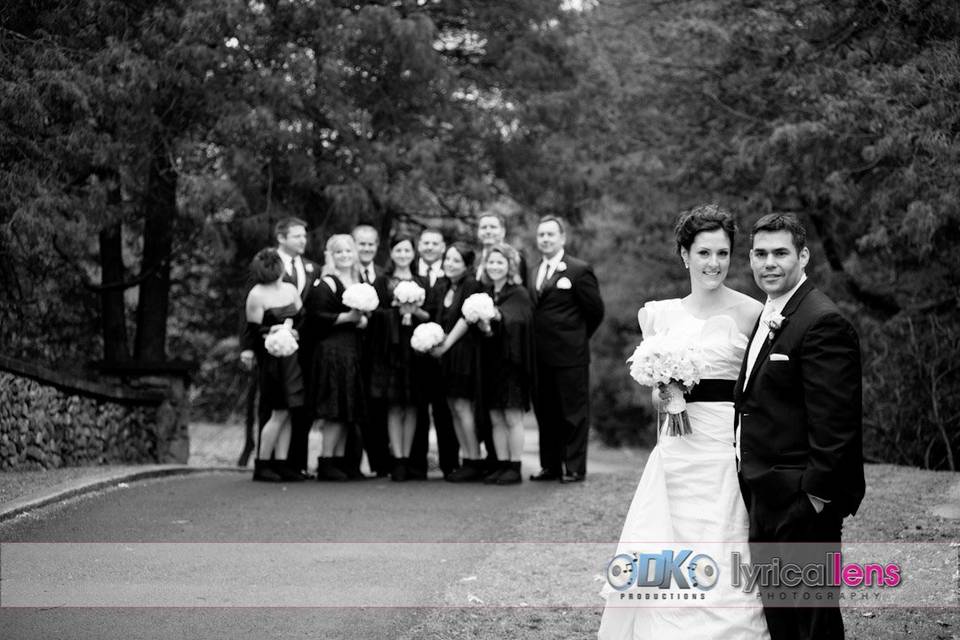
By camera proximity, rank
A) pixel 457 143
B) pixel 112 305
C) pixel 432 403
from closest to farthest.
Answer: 1. pixel 432 403
2. pixel 112 305
3. pixel 457 143

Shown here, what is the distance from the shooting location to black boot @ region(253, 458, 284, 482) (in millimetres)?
11125

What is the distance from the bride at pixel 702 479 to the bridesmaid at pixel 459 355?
5010mm

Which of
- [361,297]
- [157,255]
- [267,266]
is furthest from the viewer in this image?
[157,255]

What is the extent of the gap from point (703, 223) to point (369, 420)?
22.0 feet

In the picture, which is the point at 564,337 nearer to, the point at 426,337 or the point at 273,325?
the point at 426,337

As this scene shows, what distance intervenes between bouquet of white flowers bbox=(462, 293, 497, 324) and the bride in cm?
448

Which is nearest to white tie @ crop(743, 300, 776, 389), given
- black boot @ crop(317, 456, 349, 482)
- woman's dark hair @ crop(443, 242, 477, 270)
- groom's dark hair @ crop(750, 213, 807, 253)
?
groom's dark hair @ crop(750, 213, 807, 253)

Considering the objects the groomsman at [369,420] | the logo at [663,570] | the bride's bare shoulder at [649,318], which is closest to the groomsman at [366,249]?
the groomsman at [369,420]

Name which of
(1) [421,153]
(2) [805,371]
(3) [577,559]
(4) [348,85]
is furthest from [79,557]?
(4) [348,85]

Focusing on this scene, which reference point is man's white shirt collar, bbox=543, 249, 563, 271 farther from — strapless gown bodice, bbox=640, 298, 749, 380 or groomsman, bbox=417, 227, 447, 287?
strapless gown bodice, bbox=640, 298, 749, 380

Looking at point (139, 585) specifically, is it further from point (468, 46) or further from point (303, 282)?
point (468, 46)

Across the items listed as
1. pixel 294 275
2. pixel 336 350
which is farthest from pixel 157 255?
pixel 336 350

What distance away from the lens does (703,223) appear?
5.56m

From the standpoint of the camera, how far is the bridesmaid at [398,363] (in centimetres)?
1115
